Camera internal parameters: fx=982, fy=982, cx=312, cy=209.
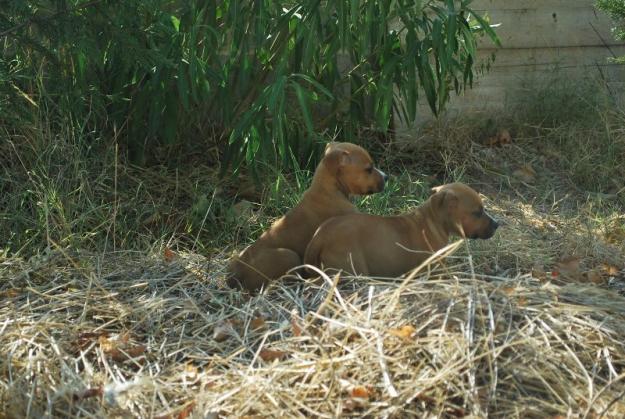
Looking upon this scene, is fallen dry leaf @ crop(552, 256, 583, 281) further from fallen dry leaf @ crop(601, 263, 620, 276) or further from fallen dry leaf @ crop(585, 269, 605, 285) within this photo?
fallen dry leaf @ crop(601, 263, 620, 276)

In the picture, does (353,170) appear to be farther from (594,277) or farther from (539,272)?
(594,277)

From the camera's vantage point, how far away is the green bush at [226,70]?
650cm

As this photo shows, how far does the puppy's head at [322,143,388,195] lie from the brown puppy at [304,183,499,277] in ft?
1.59

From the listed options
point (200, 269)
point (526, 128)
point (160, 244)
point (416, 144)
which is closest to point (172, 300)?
point (200, 269)

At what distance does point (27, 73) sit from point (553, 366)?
441 cm

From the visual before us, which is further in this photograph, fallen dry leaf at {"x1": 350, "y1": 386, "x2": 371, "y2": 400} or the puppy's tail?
the puppy's tail

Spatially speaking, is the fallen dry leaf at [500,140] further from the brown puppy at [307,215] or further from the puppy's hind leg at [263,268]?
the puppy's hind leg at [263,268]

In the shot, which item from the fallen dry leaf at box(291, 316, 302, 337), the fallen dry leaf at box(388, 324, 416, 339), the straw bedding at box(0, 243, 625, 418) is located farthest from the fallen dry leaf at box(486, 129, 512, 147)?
the fallen dry leaf at box(388, 324, 416, 339)

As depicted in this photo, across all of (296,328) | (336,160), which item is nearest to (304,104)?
(336,160)

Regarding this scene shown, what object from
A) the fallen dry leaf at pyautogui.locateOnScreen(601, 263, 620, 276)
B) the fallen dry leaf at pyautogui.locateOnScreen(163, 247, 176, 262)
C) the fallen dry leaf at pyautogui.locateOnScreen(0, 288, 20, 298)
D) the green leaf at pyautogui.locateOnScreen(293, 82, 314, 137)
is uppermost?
the green leaf at pyautogui.locateOnScreen(293, 82, 314, 137)

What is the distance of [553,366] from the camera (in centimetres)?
396

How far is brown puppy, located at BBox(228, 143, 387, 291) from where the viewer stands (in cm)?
539

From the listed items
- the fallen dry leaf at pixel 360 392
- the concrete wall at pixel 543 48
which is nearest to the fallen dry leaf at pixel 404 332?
the fallen dry leaf at pixel 360 392

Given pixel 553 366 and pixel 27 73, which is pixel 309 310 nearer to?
pixel 553 366
